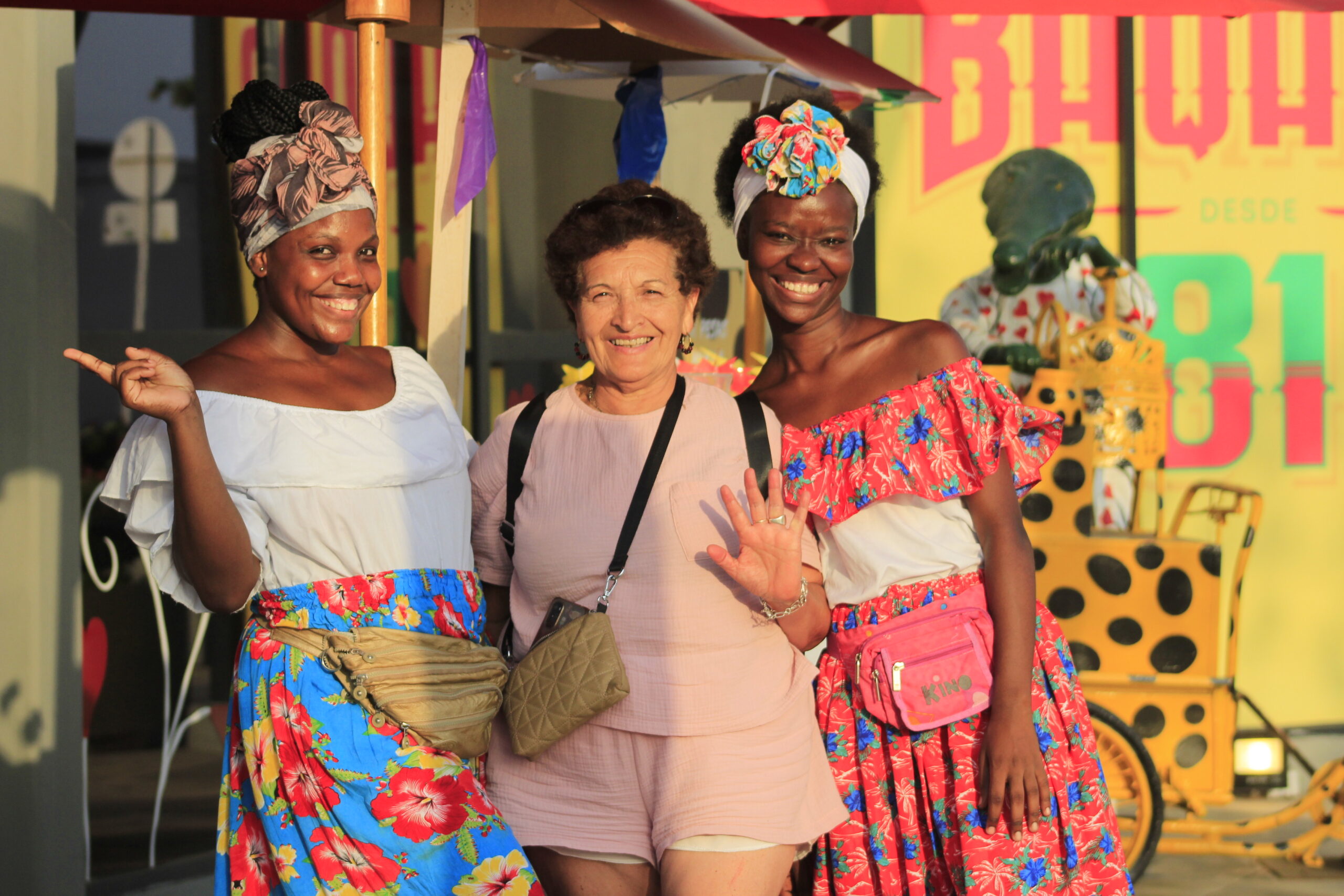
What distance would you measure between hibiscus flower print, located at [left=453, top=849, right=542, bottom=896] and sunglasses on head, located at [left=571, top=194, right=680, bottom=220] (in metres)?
1.21

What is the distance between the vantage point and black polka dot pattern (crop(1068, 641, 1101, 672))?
4898 mm

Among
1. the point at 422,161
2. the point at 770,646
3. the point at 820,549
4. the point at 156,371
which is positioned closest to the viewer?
the point at 156,371

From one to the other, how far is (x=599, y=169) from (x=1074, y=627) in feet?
11.5

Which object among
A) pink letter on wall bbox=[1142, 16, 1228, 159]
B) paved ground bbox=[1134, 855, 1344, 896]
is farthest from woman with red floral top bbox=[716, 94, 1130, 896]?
pink letter on wall bbox=[1142, 16, 1228, 159]

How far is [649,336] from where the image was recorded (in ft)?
8.05

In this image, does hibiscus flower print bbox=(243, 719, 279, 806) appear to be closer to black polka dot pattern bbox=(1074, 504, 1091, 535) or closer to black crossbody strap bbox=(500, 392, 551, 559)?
black crossbody strap bbox=(500, 392, 551, 559)

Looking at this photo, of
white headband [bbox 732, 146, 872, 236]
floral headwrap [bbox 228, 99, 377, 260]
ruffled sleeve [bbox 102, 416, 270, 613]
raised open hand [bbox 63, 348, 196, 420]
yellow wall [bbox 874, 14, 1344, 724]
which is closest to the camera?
raised open hand [bbox 63, 348, 196, 420]

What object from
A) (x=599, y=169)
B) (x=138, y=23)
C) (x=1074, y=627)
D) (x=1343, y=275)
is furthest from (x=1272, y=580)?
(x=138, y=23)

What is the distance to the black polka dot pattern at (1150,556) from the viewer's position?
4.83 metres

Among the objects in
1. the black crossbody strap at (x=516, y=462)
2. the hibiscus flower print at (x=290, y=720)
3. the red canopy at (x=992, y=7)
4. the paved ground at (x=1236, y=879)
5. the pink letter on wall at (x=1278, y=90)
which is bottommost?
the paved ground at (x=1236, y=879)

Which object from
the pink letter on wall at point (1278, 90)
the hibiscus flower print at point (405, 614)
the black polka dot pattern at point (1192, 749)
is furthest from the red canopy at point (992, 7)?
the pink letter on wall at point (1278, 90)

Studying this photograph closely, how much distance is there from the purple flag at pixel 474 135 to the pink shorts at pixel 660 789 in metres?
1.39

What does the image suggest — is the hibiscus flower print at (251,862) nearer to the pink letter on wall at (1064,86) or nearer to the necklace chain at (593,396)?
the necklace chain at (593,396)

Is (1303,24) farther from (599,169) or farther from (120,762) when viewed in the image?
(120,762)
